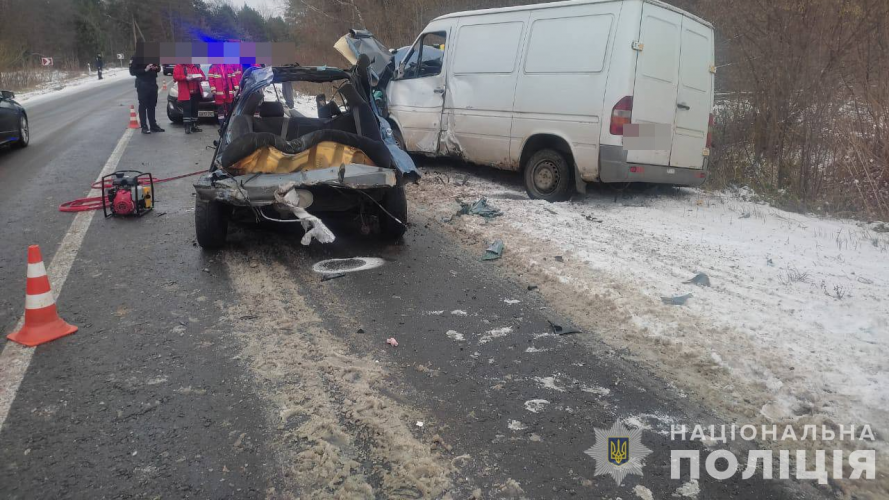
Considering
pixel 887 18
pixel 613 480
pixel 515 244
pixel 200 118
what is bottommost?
pixel 613 480

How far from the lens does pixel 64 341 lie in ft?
11.5

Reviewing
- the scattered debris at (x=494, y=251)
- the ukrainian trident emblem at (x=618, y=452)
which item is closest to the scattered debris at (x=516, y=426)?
the ukrainian trident emblem at (x=618, y=452)

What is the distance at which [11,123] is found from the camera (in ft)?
33.2

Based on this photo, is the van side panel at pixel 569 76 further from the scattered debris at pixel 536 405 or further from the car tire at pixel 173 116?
the car tire at pixel 173 116

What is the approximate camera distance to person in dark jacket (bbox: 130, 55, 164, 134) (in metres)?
12.8

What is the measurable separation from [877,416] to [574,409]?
4.95ft

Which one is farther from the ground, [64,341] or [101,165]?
[101,165]

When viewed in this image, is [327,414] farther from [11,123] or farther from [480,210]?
[11,123]

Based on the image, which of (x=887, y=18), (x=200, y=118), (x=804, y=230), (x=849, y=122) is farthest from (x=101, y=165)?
(x=887, y=18)

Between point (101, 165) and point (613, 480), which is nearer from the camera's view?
point (613, 480)

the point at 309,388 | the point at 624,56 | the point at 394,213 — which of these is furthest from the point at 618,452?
the point at 624,56

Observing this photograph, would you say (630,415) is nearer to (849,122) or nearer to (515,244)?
(515,244)

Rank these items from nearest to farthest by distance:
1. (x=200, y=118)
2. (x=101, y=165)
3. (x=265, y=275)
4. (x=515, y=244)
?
(x=265, y=275)
(x=515, y=244)
(x=101, y=165)
(x=200, y=118)

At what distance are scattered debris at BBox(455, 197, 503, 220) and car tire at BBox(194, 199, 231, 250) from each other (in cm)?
275
